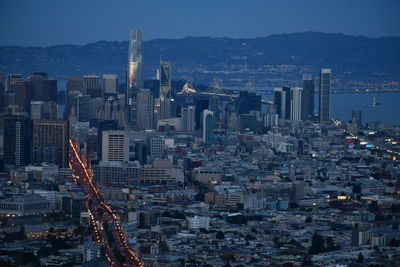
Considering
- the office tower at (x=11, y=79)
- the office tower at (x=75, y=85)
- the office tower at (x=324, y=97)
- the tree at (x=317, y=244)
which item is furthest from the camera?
the office tower at (x=75, y=85)

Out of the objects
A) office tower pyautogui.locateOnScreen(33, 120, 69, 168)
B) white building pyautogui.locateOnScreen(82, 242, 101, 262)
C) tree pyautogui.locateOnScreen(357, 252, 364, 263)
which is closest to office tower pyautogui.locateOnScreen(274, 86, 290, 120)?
office tower pyautogui.locateOnScreen(33, 120, 69, 168)

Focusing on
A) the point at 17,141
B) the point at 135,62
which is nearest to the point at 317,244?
the point at 17,141

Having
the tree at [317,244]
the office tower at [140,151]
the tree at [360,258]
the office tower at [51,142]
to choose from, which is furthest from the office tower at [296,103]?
the tree at [360,258]

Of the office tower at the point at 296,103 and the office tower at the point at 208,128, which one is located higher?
the office tower at the point at 296,103

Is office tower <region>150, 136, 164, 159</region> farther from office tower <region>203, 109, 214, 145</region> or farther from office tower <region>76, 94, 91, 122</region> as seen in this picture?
office tower <region>76, 94, 91, 122</region>

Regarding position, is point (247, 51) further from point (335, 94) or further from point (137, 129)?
point (137, 129)

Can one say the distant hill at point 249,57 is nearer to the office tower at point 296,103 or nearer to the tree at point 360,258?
the office tower at point 296,103

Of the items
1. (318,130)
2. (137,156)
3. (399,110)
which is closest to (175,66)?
(399,110)
